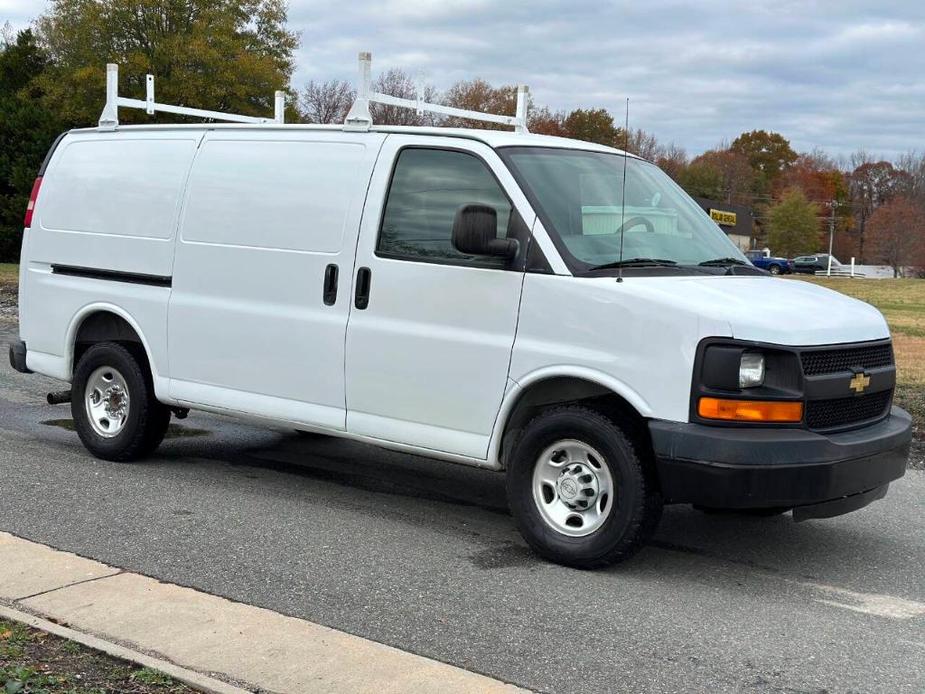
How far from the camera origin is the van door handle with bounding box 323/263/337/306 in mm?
6398

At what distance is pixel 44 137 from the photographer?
33750 millimetres

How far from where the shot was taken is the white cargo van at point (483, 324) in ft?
17.0

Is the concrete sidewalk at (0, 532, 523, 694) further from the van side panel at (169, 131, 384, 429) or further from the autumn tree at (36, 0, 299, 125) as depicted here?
the autumn tree at (36, 0, 299, 125)

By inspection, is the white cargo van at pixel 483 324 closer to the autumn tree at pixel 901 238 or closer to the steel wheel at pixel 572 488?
the steel wheel at pixel 572 488

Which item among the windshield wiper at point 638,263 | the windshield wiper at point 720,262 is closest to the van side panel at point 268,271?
the windshield wiper at point 638,263

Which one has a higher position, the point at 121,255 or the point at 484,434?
the point at 121,255

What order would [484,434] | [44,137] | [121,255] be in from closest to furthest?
1. [484,434]
2. [121,255]
3. [44,137]

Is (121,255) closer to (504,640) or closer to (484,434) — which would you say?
(484,434)

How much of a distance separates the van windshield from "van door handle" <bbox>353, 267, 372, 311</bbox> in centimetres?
102

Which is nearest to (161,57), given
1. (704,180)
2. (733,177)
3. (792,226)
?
→ (704,180)

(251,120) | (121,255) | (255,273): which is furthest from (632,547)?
(251,120)

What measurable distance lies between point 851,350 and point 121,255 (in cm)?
475

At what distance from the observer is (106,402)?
781cm

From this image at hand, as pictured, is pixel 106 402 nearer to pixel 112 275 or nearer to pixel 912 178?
pixel 112 275
